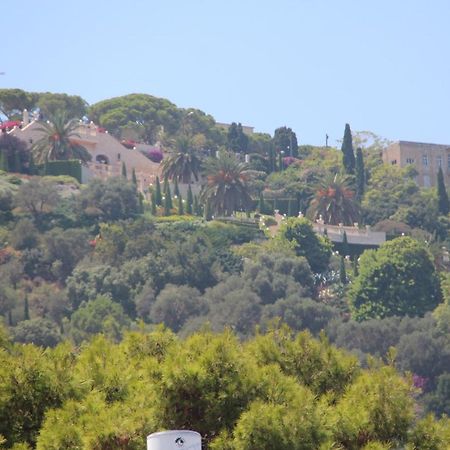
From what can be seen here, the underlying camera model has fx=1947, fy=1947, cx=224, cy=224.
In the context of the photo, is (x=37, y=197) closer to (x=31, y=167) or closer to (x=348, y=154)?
(x=31, y=167)

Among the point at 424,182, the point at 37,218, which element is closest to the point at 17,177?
the point at 37,218

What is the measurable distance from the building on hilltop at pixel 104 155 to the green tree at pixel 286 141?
25.4 meters

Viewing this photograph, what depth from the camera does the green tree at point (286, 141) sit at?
158125 millimetres

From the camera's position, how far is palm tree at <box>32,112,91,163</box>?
404ft

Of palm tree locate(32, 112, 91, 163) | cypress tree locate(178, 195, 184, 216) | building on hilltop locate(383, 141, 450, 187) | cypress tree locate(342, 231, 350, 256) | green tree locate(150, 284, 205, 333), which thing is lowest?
A: green tree locate(150, 284, 205, 333)

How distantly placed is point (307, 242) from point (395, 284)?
806cm

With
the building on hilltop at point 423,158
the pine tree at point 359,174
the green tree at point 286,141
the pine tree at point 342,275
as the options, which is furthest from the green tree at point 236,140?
the pine tree at point 342,275

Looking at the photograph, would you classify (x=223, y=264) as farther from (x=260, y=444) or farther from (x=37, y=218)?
(x=260, y=444)

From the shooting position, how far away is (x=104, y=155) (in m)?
132

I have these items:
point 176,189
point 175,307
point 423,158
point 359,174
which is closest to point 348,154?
point 359,174

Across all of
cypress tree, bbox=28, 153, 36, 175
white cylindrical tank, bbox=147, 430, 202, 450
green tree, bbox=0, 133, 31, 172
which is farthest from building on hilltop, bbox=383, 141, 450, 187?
white cylindrical tank, bbox=147, 430, 202, 450

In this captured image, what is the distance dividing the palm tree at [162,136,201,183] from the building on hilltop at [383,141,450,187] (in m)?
24.9

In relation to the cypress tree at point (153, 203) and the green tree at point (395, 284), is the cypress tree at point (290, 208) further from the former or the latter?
the green tree at point (395, 284)

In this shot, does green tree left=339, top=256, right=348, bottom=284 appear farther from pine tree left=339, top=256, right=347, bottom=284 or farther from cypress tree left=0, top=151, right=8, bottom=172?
cypress tree left=0, top=151, right=8, bottom=172
